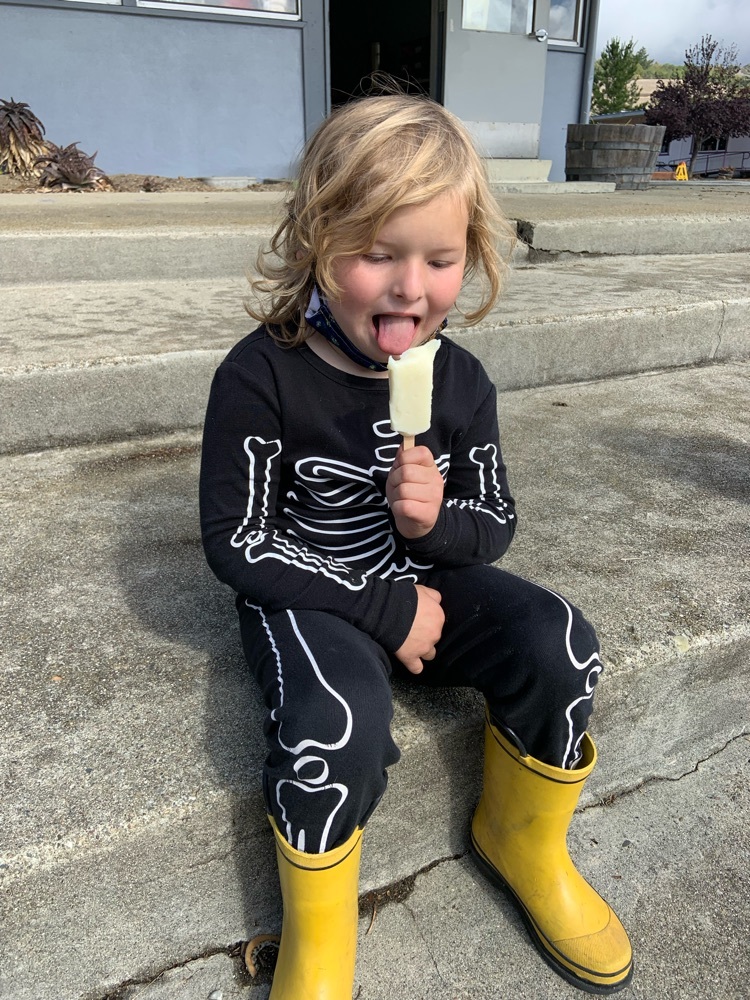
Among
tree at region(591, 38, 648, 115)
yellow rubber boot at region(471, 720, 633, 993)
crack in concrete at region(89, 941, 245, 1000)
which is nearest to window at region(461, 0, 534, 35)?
yellow rubber boot at region(471, 720, 633, 993)

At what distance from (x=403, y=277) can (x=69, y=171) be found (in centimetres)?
614

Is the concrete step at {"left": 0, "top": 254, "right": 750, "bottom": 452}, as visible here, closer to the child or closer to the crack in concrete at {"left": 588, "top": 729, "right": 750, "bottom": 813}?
the child

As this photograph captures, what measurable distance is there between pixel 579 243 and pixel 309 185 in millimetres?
3377

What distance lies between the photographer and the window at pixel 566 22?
9.45 m

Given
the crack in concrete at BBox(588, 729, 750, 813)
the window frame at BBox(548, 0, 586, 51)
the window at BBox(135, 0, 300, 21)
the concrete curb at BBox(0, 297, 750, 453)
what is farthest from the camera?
the window frame at BBox(548, 0, 586, 51)

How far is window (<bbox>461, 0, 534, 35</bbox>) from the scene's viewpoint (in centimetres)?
830

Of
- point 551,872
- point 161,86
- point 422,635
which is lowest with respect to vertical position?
point 551,872

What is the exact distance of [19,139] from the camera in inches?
256

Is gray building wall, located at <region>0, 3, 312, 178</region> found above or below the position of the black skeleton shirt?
above

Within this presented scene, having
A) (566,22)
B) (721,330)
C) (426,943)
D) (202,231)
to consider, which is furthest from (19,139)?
(426,943)

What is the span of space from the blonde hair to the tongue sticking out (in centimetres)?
9

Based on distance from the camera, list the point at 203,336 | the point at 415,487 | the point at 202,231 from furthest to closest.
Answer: the point at 202,231 < the point at 203,336 < the point at 415,487

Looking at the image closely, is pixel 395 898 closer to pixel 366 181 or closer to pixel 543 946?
pixel 543 946

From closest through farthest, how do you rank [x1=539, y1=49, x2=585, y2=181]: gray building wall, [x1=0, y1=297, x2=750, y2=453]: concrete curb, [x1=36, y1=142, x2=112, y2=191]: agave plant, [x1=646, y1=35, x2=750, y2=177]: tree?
1. [x1=0, y1=297, x2=750, y2=453]: concrete curb
2. [x1=36, y1=142, x2=112, y2=191]: agave plant
3. [x1=539, y1=49, x2=585, y2=181]: gray building wall
4. [x1=646, y1=35, x2=750, y2=177]: tree
